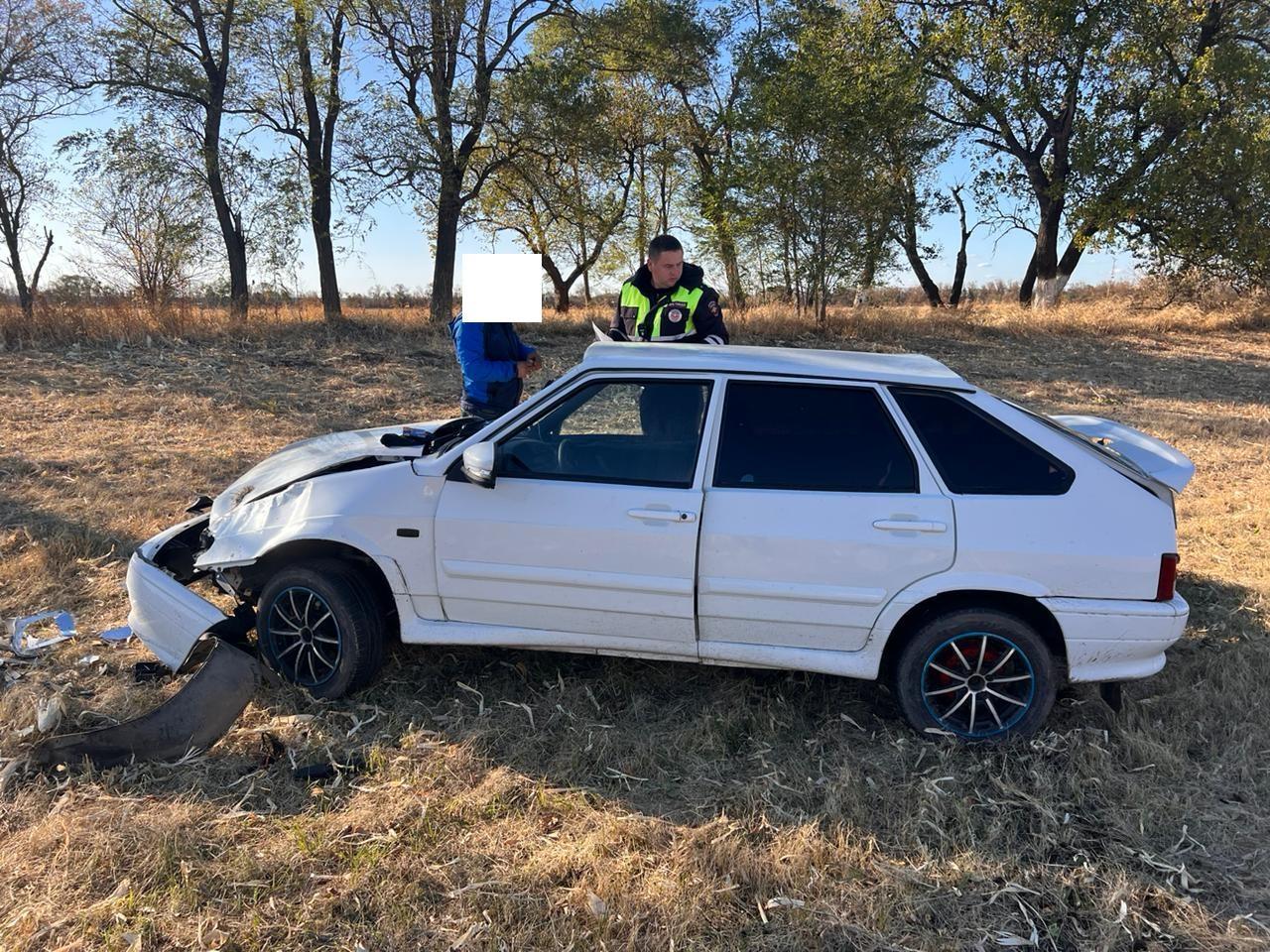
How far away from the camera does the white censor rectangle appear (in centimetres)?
494

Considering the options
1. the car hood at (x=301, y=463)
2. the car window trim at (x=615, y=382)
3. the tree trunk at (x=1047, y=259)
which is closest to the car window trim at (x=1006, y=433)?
the car window trim at (x=615, y=382)

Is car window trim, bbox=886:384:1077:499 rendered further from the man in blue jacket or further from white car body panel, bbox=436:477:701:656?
the man in blue jacket

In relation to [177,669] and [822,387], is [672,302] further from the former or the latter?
[177,669]

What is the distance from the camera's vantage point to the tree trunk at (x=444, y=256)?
58.7 feet

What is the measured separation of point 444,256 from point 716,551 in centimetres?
1768

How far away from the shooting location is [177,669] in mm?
3498

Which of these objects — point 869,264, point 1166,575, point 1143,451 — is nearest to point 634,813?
point 1166,575

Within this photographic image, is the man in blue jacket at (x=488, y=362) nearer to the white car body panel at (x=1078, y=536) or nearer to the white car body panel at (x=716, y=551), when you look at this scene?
the white car body panel at (x=716, y=551)

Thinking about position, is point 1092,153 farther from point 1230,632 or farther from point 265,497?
point 265,497

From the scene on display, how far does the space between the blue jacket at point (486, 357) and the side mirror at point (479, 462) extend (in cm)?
193

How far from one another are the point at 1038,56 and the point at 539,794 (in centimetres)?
2145

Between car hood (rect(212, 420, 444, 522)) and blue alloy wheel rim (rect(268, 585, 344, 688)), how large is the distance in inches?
21.4

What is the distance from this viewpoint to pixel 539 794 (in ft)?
9.62

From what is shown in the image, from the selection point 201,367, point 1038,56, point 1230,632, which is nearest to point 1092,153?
point 1038,56
